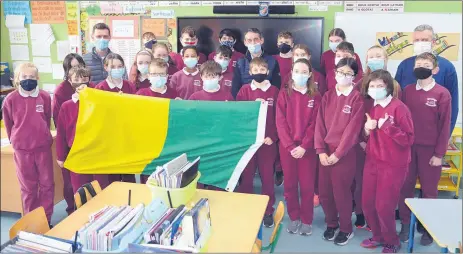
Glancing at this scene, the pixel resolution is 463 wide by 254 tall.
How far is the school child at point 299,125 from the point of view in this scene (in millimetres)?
3764

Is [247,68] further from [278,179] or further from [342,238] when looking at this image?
[342,238]

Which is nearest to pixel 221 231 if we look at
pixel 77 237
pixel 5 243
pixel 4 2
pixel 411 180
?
pixel 77 237

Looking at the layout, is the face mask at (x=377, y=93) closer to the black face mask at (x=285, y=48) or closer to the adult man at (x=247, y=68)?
the adult man at (x=247, y=68)

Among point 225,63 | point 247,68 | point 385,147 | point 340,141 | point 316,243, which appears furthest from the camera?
point 225,63

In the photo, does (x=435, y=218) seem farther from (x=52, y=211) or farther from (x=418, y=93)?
(x=52, y=211)

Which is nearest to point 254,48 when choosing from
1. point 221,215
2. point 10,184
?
point 221,215

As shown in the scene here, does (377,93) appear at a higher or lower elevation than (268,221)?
higher

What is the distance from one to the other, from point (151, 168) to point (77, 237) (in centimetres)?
149

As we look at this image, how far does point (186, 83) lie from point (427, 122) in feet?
7.50

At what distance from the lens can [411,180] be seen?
12.8 ft

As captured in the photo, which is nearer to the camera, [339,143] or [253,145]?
[339,143]

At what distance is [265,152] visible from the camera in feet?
13.5

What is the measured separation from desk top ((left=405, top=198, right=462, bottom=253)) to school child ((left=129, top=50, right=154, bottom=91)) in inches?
109

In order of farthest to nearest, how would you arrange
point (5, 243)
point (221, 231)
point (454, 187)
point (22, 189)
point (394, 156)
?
point (454, 187), point (22, 189), point (394, 156), point (221, 231), point (5, 243)
